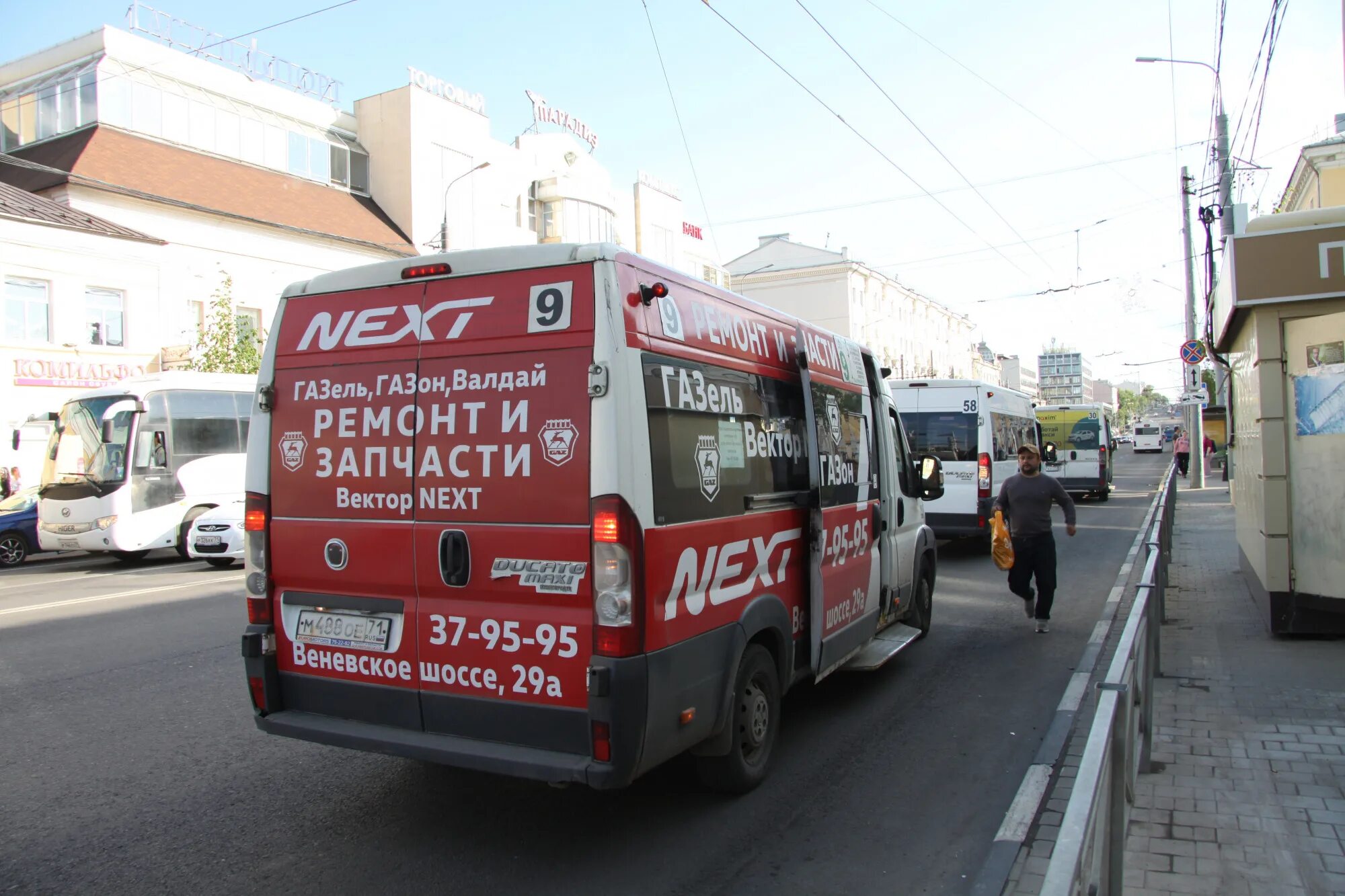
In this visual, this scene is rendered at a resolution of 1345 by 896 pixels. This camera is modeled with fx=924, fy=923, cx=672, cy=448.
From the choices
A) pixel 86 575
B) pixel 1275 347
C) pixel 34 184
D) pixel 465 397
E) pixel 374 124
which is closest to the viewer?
pixel 465 397

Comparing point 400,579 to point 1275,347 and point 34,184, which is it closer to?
point 1275,347

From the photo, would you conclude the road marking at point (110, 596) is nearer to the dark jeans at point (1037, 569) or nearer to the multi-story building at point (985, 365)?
the dark jeans at point (1037, 569)

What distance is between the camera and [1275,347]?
310 inches

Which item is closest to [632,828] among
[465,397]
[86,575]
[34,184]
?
[465,397]

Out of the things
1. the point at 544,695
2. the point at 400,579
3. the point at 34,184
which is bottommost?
the point at 544,695

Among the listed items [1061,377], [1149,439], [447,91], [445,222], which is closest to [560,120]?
[447,91]

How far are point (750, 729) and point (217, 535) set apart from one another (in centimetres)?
1276

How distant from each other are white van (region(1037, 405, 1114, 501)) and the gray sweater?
54.2ft

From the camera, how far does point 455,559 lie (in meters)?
4.04

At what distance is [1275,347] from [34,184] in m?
29.0

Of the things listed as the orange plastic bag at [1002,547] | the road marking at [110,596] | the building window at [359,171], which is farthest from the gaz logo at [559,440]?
the building window at [359,171]

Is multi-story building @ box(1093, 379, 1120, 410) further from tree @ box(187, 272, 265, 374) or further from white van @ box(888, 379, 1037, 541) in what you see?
white van @ box(888, 379, 1037, 541)

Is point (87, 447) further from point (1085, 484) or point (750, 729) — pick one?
point (1085, 484)

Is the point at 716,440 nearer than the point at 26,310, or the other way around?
the point at 716,440
